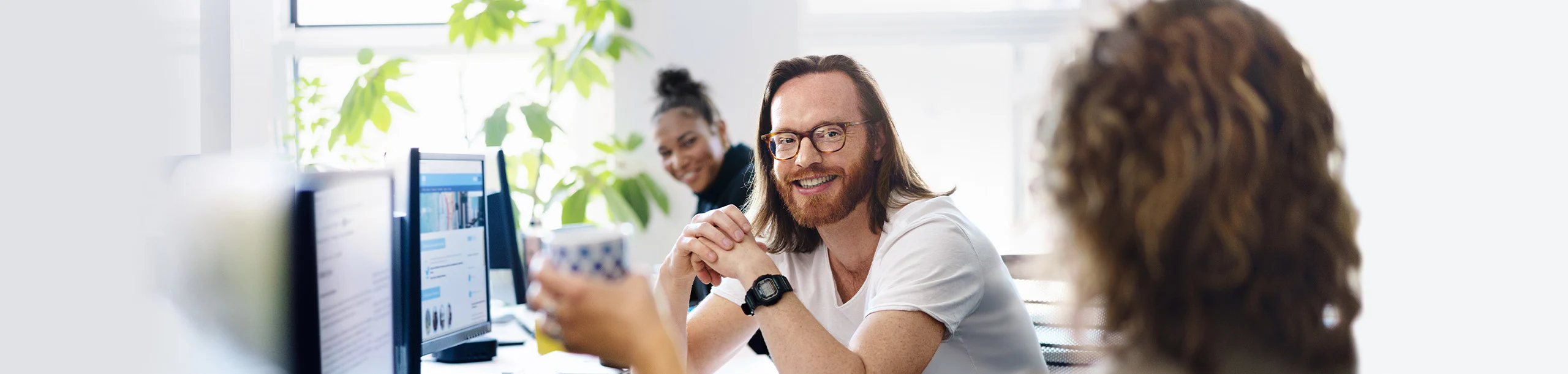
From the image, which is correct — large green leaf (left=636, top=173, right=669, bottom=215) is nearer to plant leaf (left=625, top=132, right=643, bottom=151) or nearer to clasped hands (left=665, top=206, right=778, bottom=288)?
plant leaf (left=625, top=132, right=643, bottom=151)

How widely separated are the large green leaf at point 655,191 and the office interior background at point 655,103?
146 mm

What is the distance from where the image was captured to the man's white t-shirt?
1312 mm

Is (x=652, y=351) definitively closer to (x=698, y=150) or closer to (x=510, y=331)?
Answer: (x=510, y=331)

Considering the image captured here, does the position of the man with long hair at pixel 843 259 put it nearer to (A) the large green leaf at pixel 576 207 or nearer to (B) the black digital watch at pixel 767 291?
(B) the black digital watch at pixel 767 291

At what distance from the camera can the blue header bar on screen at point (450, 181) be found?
1446mm

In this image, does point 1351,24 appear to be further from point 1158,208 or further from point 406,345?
point 406,345

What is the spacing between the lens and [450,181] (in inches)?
60.7

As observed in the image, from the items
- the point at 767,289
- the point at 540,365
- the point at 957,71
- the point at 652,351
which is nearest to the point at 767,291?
the point at 767,289

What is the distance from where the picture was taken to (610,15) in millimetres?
3586

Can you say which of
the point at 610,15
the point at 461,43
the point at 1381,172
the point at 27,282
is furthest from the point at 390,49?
the point at 1381,172

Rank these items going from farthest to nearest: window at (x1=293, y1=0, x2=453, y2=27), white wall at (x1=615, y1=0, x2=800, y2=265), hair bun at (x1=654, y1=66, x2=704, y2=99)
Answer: window at (x1=293, y1=0, x2=453, y2=27)
white wall at (x1=615, y1=0, x2=800, y2=265)
hair bun at (x1=654, y1=66, x2=704, y2=99)

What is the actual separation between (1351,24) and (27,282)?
2875 millimetres

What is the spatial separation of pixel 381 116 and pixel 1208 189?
315 centimetres

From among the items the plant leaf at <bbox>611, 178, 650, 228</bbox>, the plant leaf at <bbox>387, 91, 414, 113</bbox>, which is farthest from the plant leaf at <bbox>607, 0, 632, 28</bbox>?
the plant leaf at <bbox>387, 91, 414, 113</bbox>
